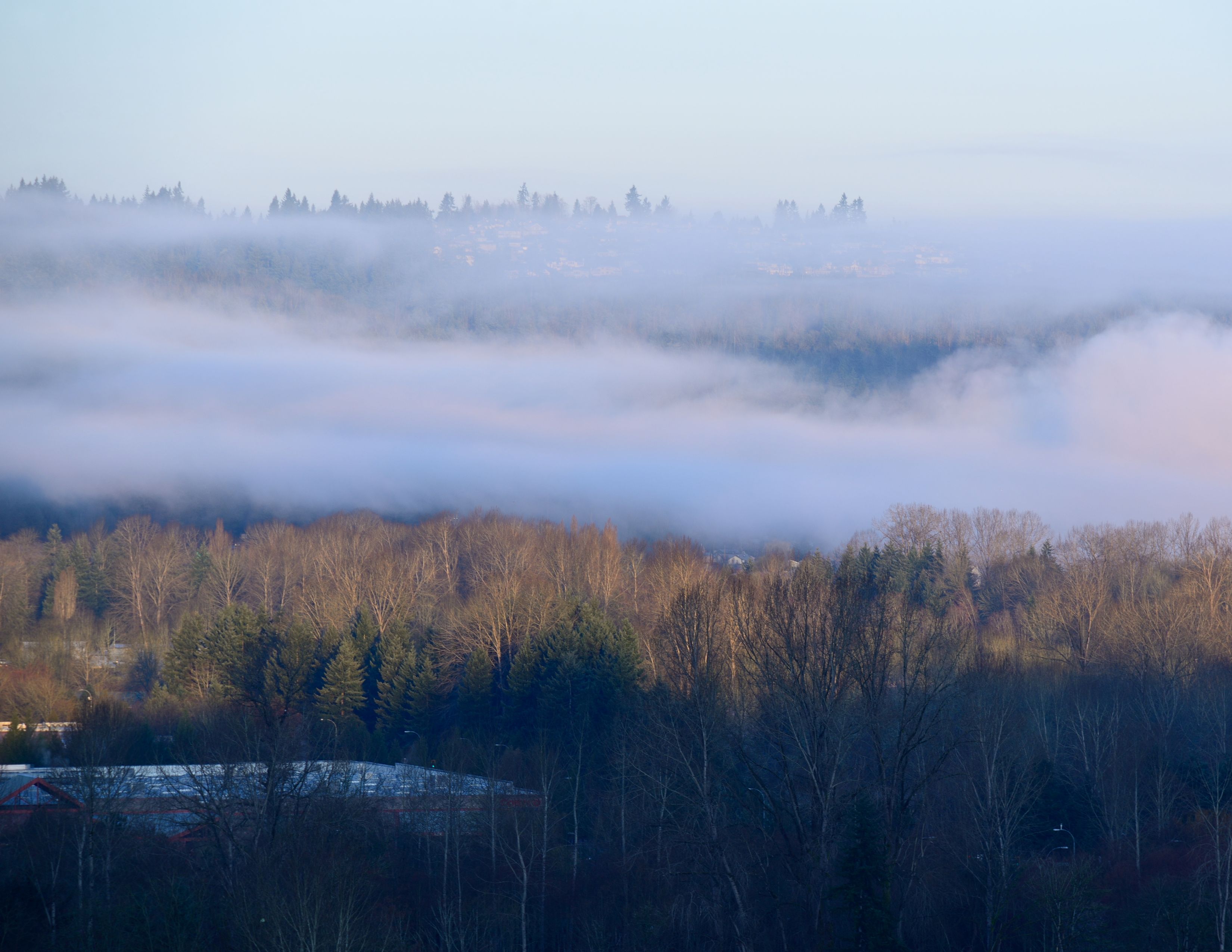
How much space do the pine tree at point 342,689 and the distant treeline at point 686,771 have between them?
0.20m

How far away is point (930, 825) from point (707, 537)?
110 m

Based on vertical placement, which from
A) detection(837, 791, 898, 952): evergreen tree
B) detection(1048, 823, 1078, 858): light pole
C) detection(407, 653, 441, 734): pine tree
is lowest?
detection(1048, 823, 1078, 858): light pole

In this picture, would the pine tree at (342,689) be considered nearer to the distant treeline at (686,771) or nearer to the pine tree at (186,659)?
the distant treeline at (686,771)

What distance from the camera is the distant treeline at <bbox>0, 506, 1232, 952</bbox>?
110ft

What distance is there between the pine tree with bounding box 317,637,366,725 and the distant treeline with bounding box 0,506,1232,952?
195 mm

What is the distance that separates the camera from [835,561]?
122062mm

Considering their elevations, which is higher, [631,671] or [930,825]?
[631,671]

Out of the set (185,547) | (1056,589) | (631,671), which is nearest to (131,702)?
(631,671)

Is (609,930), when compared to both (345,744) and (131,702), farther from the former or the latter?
(131,702)

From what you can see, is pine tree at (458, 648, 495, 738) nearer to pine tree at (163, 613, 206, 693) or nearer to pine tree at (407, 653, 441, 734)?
pine tree at (407, 653, 441, 734)

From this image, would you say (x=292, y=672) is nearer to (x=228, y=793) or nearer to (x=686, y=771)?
(x=228, y=793)

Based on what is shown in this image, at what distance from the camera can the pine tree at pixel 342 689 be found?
6700cm

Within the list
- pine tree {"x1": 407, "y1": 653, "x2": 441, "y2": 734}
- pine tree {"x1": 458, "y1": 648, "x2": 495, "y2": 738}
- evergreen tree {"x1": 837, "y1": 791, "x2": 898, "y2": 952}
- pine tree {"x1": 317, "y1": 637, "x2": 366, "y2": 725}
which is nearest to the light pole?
evergreen tree {"x1": 837, "y1": 791, "x2": 898, "y2": 952}

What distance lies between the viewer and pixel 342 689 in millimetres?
67812
